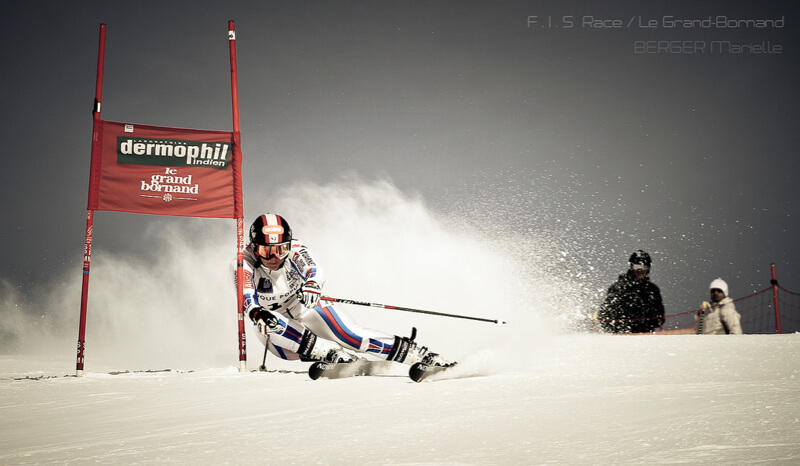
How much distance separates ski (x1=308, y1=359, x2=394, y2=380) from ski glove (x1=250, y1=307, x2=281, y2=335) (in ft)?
1.80

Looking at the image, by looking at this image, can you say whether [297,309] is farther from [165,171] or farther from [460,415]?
[460,415]

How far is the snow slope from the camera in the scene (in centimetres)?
278

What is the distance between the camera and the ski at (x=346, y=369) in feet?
20.3

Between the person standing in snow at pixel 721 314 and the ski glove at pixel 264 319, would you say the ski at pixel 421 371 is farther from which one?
the person standing in snow at pixel 721 314

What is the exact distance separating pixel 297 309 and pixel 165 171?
2.91 metres

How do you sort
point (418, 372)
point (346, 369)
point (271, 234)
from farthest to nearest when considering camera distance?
point (346, 369), point (271, 234), point (418, 372)

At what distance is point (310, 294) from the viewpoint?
6.04 m

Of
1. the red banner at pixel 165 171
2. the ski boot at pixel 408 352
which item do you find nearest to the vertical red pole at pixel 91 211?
the red banner at pixel 165 171

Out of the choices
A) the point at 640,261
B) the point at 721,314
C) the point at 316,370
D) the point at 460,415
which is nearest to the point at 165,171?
the point at 316,370

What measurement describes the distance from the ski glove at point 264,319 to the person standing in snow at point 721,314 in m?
6.12

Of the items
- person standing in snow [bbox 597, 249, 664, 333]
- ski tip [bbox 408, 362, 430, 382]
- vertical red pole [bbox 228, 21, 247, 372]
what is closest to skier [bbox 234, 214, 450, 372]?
ski tip [bbox 408, 362, 430, 382]

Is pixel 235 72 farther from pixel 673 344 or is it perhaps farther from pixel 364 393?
pixel 673 344

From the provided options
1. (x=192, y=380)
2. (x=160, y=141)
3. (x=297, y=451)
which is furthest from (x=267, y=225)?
(x=297, y=451)

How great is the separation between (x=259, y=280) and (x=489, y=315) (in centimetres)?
437
